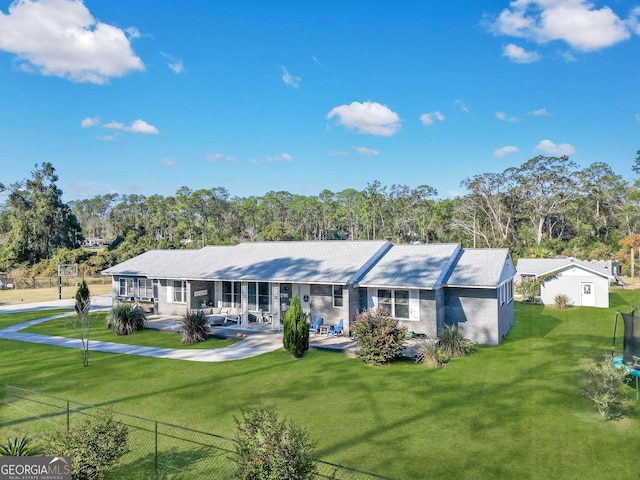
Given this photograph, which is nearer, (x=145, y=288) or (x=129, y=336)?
(x=129, y=336)

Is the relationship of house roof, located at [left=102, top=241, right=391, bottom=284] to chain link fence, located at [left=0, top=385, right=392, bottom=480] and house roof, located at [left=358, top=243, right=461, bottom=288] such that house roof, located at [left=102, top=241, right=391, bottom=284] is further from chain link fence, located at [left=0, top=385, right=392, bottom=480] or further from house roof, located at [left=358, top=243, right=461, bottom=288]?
chain link fence, located at [left=0, top=385, right=392, bottom=480]

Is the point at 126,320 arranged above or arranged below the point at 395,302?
below

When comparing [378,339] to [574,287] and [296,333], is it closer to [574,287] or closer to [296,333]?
[296,333]

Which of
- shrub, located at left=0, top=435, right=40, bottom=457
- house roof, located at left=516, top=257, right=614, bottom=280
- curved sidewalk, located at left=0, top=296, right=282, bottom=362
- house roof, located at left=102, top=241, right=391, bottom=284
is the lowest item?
curved sidewalk, located at left=0, top=296, right=282, bottom=362

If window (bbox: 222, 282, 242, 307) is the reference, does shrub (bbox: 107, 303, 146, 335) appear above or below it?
below

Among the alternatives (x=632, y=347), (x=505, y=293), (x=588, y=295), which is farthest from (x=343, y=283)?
(x=588, y=295)

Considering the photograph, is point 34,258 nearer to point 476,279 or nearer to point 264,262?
point 264,262

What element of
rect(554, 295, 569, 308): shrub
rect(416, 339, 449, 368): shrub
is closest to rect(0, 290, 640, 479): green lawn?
rect(416, 339, 449, 368): shrub
